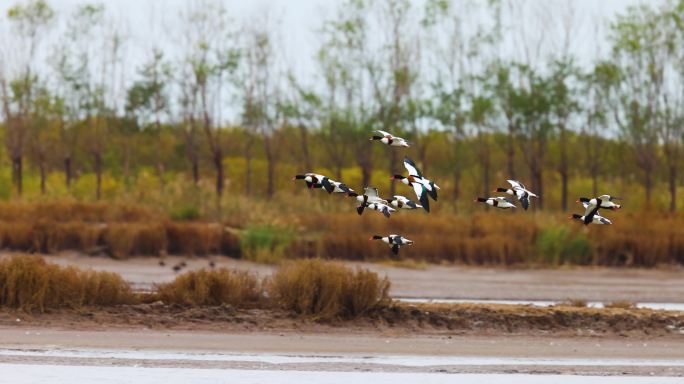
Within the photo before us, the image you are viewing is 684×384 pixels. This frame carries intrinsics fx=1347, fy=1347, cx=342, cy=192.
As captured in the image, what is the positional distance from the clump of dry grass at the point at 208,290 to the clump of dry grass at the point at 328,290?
55 centimetres

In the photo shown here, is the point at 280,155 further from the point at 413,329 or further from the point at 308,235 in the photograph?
the point at 413,329

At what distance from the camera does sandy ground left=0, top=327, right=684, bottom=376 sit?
58.1 ft

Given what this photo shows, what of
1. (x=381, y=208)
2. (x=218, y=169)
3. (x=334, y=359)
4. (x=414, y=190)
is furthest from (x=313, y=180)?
(x=218, y=169)

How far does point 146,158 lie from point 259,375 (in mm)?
49343

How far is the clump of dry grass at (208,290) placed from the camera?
833 inches

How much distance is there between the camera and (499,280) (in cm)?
2998

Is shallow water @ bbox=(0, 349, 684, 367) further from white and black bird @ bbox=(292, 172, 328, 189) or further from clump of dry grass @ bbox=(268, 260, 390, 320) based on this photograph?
white and black bird @ bbox=(292, 172, 328, 189)

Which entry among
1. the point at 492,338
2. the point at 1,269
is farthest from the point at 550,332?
the point at 1,269

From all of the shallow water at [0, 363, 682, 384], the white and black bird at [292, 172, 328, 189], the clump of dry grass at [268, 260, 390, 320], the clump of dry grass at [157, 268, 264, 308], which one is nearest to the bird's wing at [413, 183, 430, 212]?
the white and black bird at [292, 172, 328, 189]

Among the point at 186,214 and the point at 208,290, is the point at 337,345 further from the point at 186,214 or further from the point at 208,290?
the point at 186,214

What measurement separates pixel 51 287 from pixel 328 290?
4248 mm

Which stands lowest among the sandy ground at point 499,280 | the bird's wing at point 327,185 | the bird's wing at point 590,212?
the sandy ground at point 499,280

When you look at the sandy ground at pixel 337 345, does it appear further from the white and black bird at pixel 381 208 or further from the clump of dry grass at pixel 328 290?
the white and black bird at pixel 381 208

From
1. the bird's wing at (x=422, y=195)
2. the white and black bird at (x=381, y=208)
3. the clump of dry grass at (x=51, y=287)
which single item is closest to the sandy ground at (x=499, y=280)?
the clump of dry grass at (x=51, y=287)
